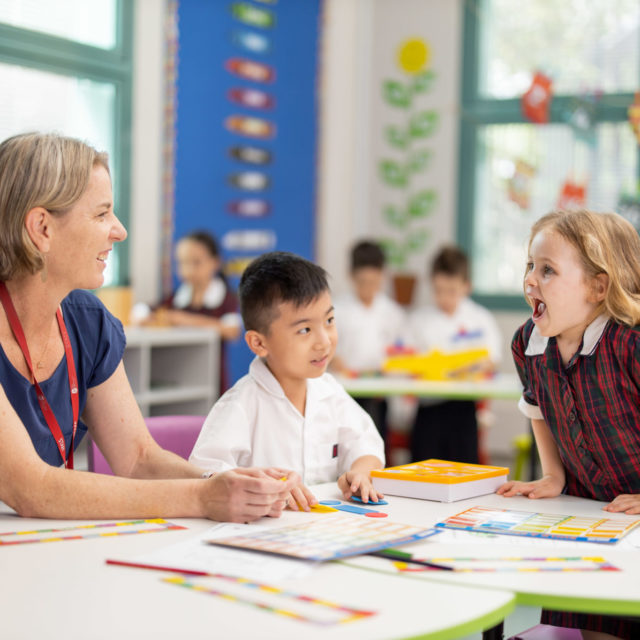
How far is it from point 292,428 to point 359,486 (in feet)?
1.25

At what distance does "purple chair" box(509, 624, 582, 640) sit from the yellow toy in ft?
9.33

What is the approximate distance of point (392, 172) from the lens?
21.9 ft

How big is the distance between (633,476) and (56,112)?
3712mm

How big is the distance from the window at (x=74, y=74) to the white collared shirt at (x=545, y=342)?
2955 millimetres

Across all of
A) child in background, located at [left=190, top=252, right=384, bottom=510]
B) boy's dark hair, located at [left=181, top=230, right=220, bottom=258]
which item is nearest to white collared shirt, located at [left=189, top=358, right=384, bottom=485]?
child in background, located at [left=190, top=252, right=384, bottom=510]

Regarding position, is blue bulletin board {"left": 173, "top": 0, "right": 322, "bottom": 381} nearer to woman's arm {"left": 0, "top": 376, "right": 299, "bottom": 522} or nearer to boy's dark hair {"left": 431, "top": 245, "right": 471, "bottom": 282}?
boy's dark hair {"left": 431, "top": 245, "right": 471, "bottom": 282}

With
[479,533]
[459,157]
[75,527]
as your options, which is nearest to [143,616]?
[75,527]

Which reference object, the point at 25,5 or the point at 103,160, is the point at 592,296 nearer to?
the point at 103,160

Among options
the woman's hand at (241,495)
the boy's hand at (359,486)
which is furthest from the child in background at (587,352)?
the woman's hand at (241,495)

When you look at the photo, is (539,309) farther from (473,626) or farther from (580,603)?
(473,626)

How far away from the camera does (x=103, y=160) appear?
1.77 meters

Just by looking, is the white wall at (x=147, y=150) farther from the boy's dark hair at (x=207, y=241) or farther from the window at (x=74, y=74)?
the boy's dark hair at (x=207, y=241)

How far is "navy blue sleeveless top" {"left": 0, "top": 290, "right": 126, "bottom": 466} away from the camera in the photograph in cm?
168

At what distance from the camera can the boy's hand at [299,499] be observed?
5.08 feet
